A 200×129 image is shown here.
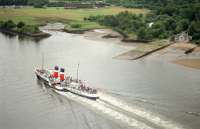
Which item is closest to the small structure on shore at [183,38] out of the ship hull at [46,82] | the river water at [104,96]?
the river water at [104,96]

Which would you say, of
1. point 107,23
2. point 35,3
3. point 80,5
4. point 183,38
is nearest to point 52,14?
point 35,3

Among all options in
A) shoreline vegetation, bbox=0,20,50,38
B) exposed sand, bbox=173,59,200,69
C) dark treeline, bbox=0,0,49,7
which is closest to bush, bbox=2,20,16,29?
shoreline vegetation, bbox=0,20,50,38

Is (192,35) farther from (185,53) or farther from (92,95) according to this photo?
(92,95)

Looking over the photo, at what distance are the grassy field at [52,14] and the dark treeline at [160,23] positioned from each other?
4881 millimetres

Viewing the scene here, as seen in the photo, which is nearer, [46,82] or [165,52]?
[46,82]

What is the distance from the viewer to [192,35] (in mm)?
73125

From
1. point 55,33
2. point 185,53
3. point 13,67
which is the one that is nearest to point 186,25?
point 185,53

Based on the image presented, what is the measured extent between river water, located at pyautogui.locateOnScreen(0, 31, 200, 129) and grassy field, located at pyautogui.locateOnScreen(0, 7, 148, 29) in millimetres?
33584

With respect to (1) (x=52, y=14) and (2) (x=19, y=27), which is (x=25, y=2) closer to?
(1) (x=52, y=14)

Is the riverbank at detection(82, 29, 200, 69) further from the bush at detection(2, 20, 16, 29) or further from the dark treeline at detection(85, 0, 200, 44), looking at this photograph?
the bush at detection(2, 20, 16, 29)

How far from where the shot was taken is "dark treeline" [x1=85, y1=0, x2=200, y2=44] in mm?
75438

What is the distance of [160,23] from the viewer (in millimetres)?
79500

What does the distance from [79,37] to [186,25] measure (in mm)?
20488

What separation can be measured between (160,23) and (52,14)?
37.3m
